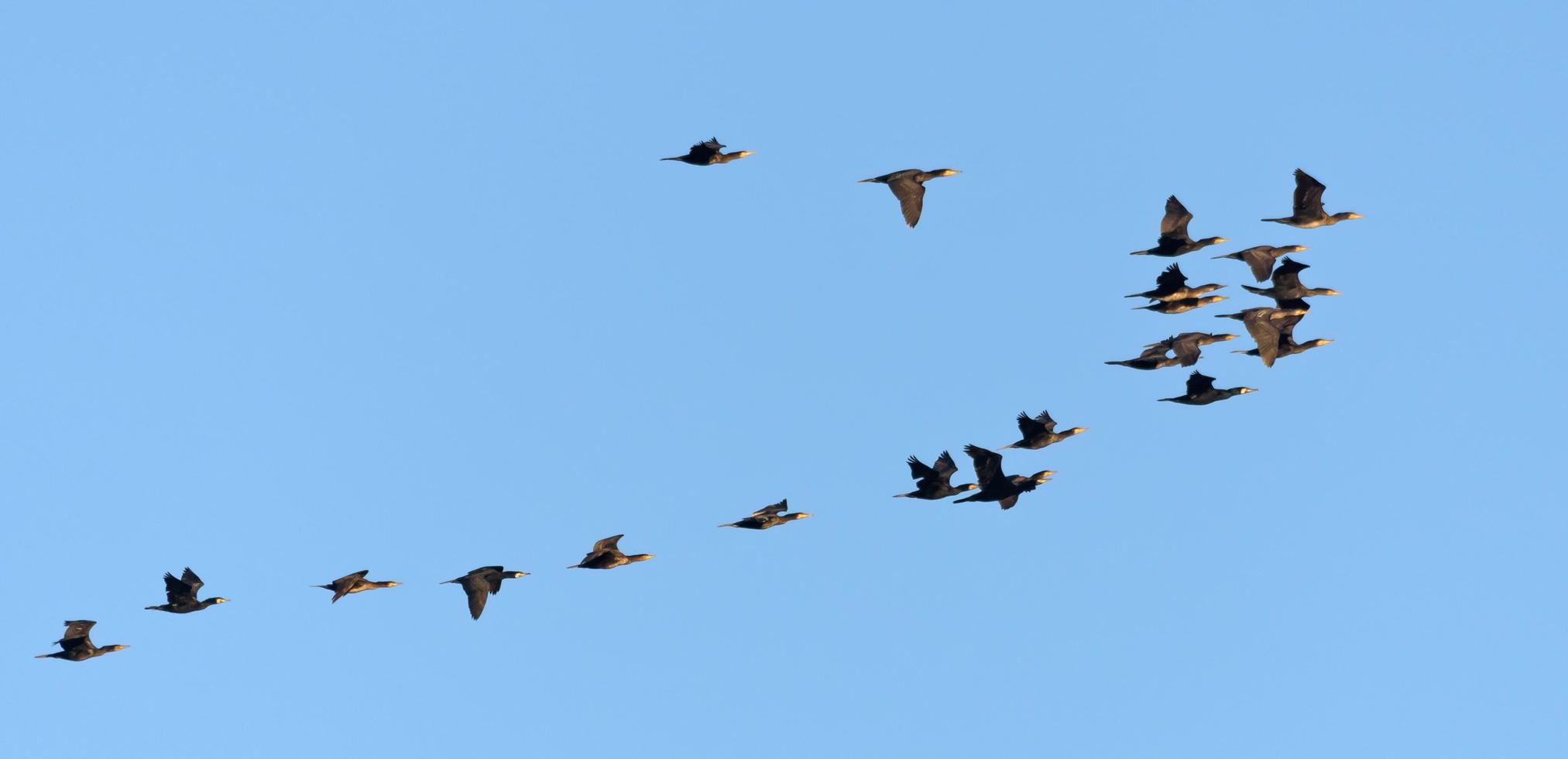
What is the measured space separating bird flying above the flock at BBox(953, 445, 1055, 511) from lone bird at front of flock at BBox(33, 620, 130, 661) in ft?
65.7

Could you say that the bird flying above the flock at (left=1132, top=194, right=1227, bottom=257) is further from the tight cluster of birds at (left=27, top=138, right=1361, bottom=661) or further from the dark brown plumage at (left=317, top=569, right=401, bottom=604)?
the dark brown plumage at (left=317, top=569, right=401, bottom=604)

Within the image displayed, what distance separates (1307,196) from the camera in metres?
51.3

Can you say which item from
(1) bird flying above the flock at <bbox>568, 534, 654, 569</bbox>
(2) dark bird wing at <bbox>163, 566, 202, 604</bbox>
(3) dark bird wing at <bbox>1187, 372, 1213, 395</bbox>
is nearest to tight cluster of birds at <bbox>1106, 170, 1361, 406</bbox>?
(3) dark bird wing at <bbox>1187, 372, 1213, 395</bbox>

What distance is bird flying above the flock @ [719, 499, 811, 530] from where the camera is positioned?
1999 inches

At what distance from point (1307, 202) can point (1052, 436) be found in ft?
26.6

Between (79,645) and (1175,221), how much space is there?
27189mm

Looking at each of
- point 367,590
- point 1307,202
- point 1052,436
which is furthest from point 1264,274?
point 367,590

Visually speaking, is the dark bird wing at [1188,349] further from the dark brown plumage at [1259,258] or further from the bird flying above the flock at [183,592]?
the bird flying above the flock at [183,592]

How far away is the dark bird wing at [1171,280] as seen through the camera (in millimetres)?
50875

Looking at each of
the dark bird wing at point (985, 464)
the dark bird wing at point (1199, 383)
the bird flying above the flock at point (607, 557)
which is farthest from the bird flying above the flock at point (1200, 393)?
the bird flying above the flock at point (607, 557)

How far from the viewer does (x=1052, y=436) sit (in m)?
50.8

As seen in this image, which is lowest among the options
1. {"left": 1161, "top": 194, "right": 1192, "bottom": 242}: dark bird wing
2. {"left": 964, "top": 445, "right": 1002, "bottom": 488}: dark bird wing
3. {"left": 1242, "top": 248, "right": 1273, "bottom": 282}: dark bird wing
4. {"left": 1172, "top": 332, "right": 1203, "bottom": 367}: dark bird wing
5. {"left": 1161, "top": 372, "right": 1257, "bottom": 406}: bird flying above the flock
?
{"left": 964, "top": 445, "right": 1002, "bottom": 488}: dark bird wing

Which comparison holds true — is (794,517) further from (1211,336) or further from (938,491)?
(1211,336)

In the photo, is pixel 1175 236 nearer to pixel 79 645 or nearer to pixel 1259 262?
pixel 1259 262
